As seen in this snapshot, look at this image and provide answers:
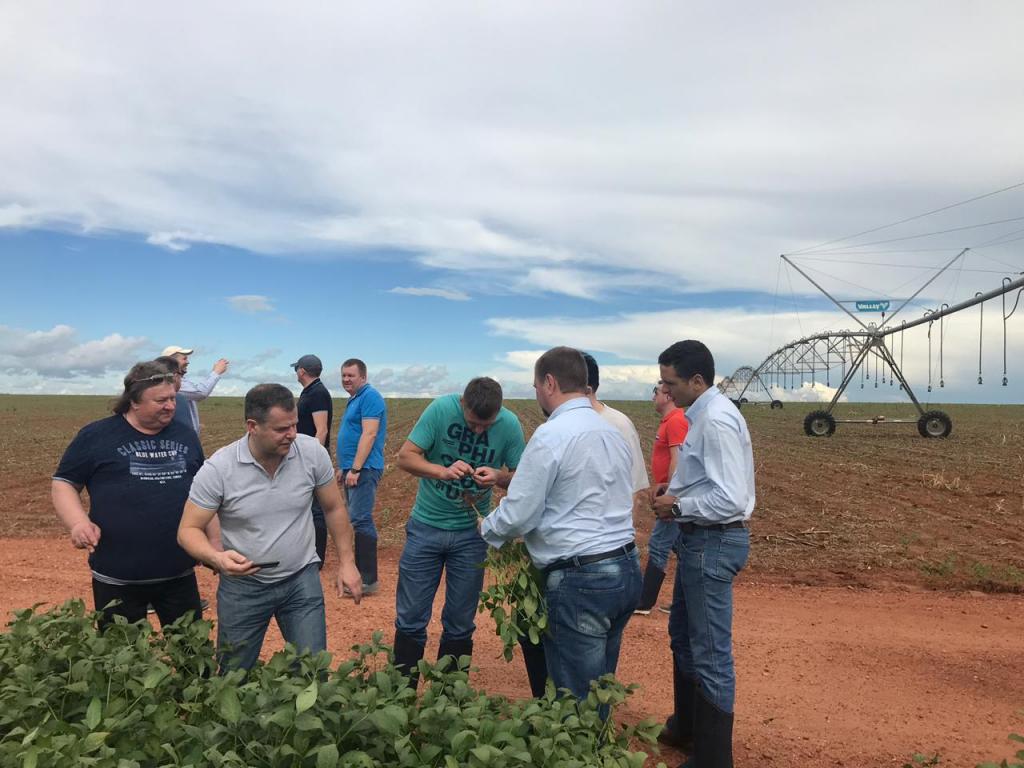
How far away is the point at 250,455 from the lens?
11.7 ft

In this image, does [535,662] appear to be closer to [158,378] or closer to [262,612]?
[262,612]

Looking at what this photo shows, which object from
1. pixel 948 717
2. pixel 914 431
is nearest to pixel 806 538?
pixel 948 717

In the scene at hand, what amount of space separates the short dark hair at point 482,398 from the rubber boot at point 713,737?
178 cm

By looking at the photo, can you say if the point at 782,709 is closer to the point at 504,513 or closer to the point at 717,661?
the point at 717,661

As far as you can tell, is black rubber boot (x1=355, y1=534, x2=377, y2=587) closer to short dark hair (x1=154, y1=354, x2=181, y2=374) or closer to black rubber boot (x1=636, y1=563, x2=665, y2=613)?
short dark hair (x1=154, y1=354, x2=181, y2=374)

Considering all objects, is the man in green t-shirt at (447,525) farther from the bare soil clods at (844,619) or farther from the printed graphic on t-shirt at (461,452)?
the bare soil clods at (844,619)

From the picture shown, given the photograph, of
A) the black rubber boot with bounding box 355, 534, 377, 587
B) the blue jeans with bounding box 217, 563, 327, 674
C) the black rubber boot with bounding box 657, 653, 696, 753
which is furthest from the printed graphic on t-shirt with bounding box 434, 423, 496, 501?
the black rubber boot with bounding box 355, 534, 377, 587

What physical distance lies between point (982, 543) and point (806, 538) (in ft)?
7.52

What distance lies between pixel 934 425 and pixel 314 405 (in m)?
27.1

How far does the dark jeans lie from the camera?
388 cm

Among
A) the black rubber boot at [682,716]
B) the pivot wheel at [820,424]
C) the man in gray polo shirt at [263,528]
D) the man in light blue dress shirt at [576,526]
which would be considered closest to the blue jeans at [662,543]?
the black rubber boot at [682,716]

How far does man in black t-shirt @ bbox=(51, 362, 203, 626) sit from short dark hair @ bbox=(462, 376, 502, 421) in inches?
60.3

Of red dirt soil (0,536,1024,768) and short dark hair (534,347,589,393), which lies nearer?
short dark hair (534,347,589,393)

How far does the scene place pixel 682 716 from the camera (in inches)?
172
